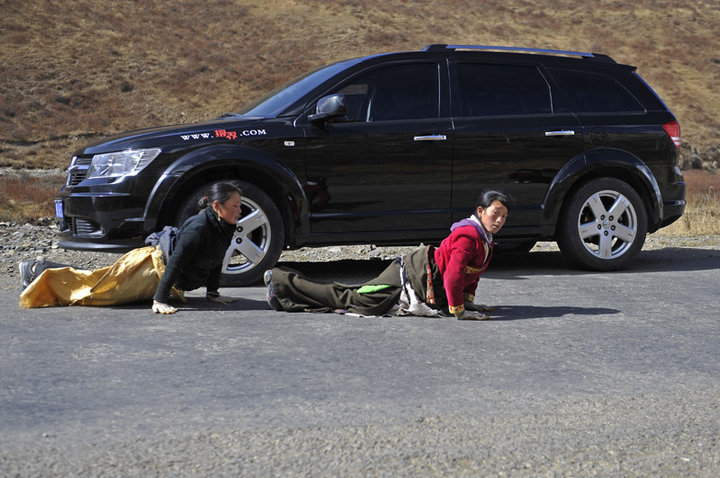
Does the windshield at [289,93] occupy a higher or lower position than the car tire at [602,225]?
higher

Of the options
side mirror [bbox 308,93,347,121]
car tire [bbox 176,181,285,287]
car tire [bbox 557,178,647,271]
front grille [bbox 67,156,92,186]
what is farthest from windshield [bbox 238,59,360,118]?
car tire [bbox 557,178,647,271]

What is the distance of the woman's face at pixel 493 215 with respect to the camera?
586cm

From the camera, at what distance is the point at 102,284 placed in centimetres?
649

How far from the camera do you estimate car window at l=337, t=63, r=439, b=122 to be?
8133 millimetres

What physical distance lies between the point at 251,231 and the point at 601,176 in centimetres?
347

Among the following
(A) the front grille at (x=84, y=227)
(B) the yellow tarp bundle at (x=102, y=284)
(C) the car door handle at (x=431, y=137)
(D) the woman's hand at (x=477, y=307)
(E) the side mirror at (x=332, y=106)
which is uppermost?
(E) the side mirror at (x=332, y=106)

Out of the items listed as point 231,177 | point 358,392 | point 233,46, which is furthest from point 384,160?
point 233,46

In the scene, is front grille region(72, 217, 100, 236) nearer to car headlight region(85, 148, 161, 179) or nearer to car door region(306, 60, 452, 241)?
car headlight region(85, 148, 161, 179)

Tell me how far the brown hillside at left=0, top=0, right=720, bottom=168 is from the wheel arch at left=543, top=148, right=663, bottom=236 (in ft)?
97.3

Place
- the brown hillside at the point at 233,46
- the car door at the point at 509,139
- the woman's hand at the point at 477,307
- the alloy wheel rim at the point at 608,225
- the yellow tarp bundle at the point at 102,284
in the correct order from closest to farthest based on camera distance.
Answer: the woman's hand at the point at 477,307
the yellow tarp bundle at the point at 102,284
the car door at the point at 509,139
the alloy wheel rim at the point at 608,225
the brown hillside at the point at 233,46

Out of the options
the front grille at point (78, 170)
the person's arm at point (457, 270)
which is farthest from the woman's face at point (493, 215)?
the front grille at point (78, 170)

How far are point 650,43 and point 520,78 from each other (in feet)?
190

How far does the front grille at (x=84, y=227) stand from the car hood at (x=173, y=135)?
59cm

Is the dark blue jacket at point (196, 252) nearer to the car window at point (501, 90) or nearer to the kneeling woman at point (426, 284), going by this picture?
the kneeling woman at point (426, 284)
